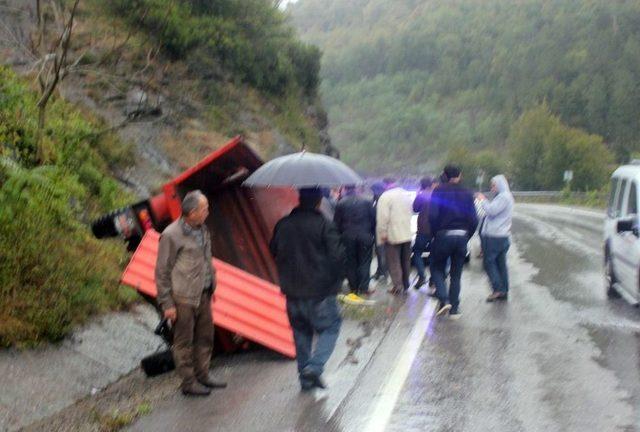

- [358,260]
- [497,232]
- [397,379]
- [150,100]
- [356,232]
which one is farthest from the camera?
[150,100]

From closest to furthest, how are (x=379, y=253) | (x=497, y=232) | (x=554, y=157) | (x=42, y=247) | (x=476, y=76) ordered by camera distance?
(x=42, y=247), (x=497, y=232), (x=379, y=253), (x=554, y=157), (x=476, y=76)

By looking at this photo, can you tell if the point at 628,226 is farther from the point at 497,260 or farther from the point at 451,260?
the point at 451,260

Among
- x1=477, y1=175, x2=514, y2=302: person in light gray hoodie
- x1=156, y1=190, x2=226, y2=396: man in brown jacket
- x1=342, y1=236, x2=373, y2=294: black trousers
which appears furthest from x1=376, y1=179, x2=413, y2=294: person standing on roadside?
x1=156, y1=190, x2=226, y2=396: man in brown jacket

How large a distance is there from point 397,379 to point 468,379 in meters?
0.64

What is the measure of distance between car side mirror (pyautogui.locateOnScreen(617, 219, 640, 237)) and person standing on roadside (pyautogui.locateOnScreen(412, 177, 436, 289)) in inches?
119

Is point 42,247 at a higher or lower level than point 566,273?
higher

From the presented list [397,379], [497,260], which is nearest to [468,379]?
[397,379]

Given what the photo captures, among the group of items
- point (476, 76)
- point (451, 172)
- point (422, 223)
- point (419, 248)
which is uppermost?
point (476, 76)

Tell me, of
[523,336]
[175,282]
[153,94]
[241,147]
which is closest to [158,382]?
[175,282]

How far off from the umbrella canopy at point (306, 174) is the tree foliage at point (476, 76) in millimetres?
103592

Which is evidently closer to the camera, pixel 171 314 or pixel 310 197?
pixel 171 314

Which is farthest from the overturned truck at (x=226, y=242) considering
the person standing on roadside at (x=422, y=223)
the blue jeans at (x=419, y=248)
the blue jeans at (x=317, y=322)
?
the blue jeans at (x=419, y=248)

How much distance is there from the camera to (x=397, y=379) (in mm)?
8117

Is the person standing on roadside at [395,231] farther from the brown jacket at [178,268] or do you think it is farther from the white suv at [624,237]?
the brown jacket at [178,268]
